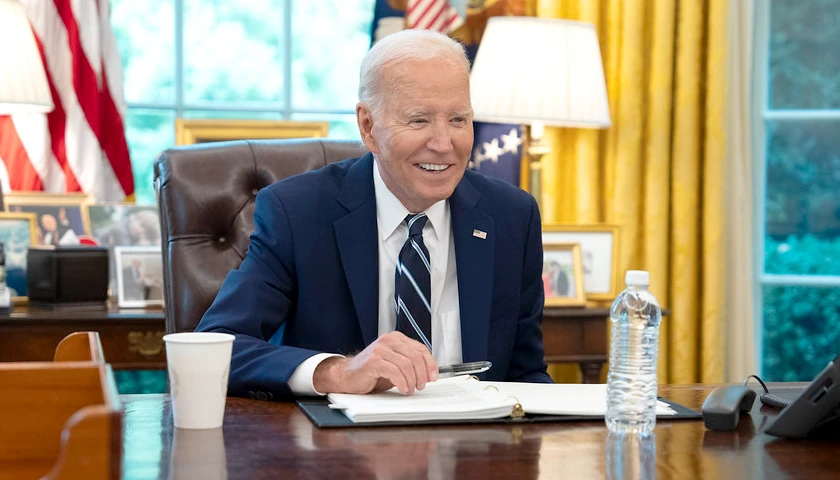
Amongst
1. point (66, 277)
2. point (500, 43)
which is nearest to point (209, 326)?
point (66, 277)

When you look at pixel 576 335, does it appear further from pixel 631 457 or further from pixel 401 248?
pixel 631 457

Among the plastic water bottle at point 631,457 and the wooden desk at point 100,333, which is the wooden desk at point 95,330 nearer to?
the wooden desk at point 100,333

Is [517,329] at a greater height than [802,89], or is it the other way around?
[802,89]

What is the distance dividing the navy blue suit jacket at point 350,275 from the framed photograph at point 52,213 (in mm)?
1188

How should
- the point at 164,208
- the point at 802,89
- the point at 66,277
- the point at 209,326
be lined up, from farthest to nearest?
the point at 802,89, the point at 66,277, the point at 164,208, the point at 209,326

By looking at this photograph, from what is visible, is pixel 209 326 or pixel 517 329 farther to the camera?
pixel 517 329

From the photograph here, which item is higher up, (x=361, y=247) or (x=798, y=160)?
(x=798, y=160)

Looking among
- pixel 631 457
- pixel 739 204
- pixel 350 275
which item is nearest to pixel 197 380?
pixel 631 457

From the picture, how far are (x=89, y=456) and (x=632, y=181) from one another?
2.83m

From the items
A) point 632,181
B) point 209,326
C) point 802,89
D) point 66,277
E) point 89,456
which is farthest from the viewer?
point 802,89

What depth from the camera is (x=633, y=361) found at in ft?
4.44

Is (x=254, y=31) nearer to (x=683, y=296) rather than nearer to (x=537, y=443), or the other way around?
(x=683, y=296)

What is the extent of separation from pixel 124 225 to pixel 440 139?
140 cm

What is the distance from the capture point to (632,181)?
3.41 meters
